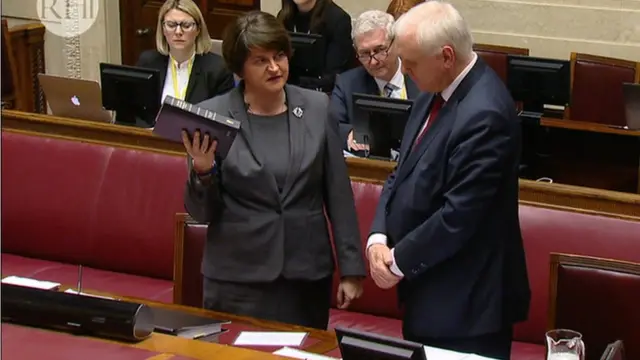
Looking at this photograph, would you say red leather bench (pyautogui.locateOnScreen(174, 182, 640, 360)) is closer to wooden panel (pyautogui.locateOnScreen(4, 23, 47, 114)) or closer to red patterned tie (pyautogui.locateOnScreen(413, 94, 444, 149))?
red patterned tie (pyautogui.locateOnScreen(413, 94, 444, 149))

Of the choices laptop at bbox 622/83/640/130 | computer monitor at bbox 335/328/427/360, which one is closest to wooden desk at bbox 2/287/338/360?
computer monitor at bbox 335/328/427/360

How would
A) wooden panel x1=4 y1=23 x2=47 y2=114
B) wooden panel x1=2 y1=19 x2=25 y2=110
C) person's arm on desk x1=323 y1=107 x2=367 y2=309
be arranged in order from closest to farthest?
person's arm on desk x1=323 y1=107 x2=367 y2=309 → wooden panel x1=2 y1=19 x2=25 y2=110 → wooden panel x1=4 y1=23 x2=47 y2=114

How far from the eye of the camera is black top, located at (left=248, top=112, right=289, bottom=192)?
2.74 m

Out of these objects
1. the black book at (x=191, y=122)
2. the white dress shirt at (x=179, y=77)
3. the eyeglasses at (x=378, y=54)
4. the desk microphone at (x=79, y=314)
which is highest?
the eyeglasses at (x=378, y=54)

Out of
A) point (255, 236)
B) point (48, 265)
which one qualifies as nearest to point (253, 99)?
point (255, 236)

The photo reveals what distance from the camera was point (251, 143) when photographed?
2.74 metres

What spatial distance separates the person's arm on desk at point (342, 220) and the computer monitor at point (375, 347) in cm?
98

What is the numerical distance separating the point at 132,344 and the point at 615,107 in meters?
4.27

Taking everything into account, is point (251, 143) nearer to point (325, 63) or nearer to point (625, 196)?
point (625, 196)

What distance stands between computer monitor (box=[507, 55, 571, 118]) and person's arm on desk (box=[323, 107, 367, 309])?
233 cm

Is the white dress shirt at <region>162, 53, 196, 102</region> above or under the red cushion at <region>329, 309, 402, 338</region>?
above

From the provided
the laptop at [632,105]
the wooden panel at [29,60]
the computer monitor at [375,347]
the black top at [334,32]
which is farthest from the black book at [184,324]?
the wooden panel at [29,60]

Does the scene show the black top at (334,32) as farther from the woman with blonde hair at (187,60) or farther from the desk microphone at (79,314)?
the desk microphone at (79,314)

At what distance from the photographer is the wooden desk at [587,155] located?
200 inches
